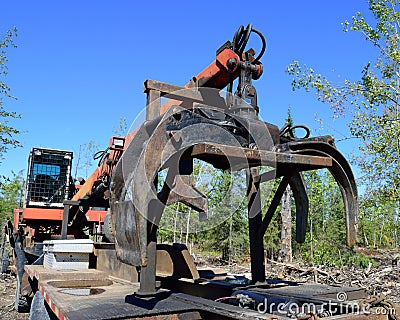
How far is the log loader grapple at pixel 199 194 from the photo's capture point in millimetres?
3049

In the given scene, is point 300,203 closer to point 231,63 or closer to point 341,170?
point 341,170

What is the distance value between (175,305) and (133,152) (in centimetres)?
132

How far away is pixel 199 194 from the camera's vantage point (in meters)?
4.70

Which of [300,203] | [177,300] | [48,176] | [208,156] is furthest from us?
[48,176]

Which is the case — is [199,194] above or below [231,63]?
below

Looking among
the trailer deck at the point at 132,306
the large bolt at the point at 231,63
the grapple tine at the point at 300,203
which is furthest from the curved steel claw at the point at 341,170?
the trailer deck at the point at 132,306

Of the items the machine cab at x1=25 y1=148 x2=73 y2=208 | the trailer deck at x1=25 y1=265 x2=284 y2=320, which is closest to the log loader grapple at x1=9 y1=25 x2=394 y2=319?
the trailer deck at x1=25 y1=265 x2=284 y2=320

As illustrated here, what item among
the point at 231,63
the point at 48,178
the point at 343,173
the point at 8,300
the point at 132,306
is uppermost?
the point at 231,63

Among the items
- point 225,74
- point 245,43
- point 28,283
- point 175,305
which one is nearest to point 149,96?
point 225,74

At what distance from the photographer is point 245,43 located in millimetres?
4207

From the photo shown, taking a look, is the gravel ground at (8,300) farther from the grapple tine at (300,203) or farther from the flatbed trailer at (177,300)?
the grapple tine at (300,203)

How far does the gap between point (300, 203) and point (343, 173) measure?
722mm

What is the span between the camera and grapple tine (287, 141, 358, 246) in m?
3.67

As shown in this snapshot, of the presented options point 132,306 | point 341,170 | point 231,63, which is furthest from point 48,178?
point 341,170
